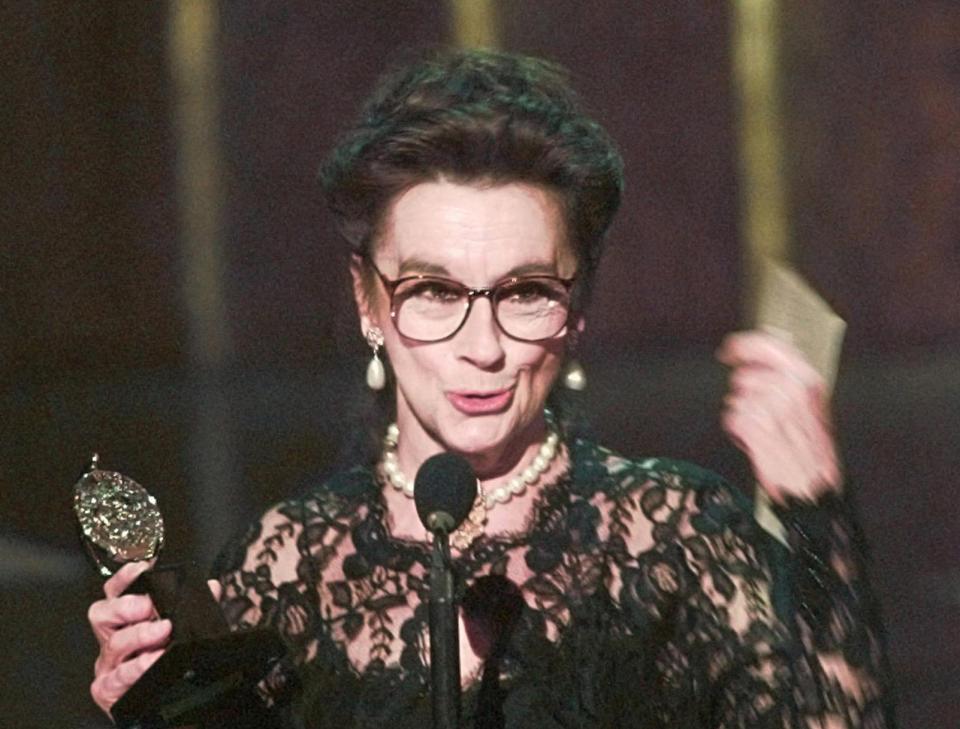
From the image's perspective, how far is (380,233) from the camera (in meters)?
2.24

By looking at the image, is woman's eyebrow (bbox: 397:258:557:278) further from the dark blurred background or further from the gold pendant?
the dark blurred background

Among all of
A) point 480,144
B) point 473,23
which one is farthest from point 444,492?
point 473,23

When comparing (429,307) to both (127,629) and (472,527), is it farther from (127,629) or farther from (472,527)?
(127,629)

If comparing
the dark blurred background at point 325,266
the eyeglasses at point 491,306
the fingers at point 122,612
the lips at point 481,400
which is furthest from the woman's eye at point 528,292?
the dark blurred background at point 325,266

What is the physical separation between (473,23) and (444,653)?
1628 mm

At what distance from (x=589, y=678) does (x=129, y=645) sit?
0.56 metres

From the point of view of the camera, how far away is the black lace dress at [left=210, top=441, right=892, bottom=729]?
1.98 m

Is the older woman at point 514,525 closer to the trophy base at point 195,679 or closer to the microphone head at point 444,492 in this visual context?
the trophy base at point 195,679

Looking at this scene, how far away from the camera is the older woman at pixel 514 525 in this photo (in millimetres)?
2078

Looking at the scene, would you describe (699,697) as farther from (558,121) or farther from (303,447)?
Answer: (303,447)

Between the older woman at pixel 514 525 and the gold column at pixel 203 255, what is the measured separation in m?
0.68

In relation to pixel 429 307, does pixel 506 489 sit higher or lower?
lower

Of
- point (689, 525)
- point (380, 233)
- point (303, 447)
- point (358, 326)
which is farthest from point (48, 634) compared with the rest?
point (689, 525)

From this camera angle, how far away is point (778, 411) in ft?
5.98
